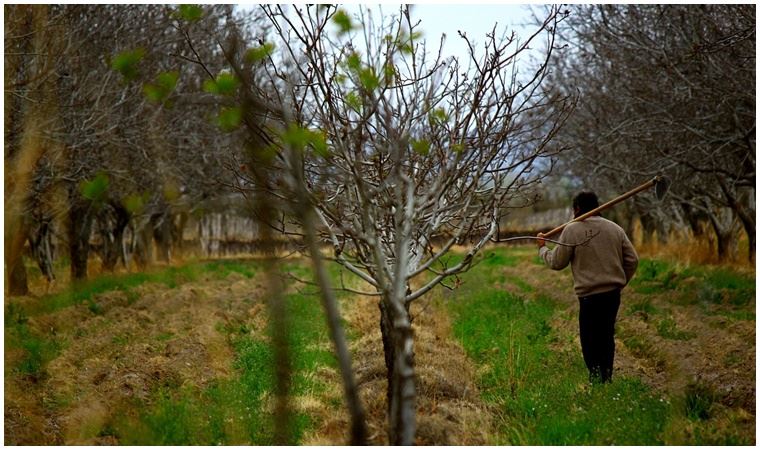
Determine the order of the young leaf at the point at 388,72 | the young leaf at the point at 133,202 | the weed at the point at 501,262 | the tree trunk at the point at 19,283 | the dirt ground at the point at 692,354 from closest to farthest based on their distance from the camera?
the young leaf at the point at 388,72
the dirt ground at the point at 692,354
the tree trunk at the point at 19,283
the young leaf at the point at 133,202
the weed at the point at 501,262

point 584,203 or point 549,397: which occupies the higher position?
point 584,203

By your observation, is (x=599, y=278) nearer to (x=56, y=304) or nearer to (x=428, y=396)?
(x=428, y=396)

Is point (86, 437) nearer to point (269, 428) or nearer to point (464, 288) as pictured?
point (269, 428)

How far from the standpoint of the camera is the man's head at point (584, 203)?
26.8 feet

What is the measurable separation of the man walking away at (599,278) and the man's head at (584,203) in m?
0.16

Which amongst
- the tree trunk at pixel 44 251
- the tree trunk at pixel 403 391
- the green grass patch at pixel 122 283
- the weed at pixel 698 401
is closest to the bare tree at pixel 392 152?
the tree trunk at pixel 403 391

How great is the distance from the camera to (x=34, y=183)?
13.8 m

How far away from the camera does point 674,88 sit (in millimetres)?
13234

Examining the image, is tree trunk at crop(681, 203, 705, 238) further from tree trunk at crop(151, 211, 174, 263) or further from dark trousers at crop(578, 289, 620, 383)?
tree trunk at crop(151, 211, 174, 263)

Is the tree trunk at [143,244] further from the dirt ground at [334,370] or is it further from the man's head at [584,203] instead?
the man's head at [584,203]

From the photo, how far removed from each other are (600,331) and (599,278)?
499mm

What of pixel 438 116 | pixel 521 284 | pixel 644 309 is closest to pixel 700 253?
pixel 521 284

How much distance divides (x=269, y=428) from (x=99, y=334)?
6.31 metres

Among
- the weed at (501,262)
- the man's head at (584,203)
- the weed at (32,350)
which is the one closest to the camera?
the man's head at (584,203)
